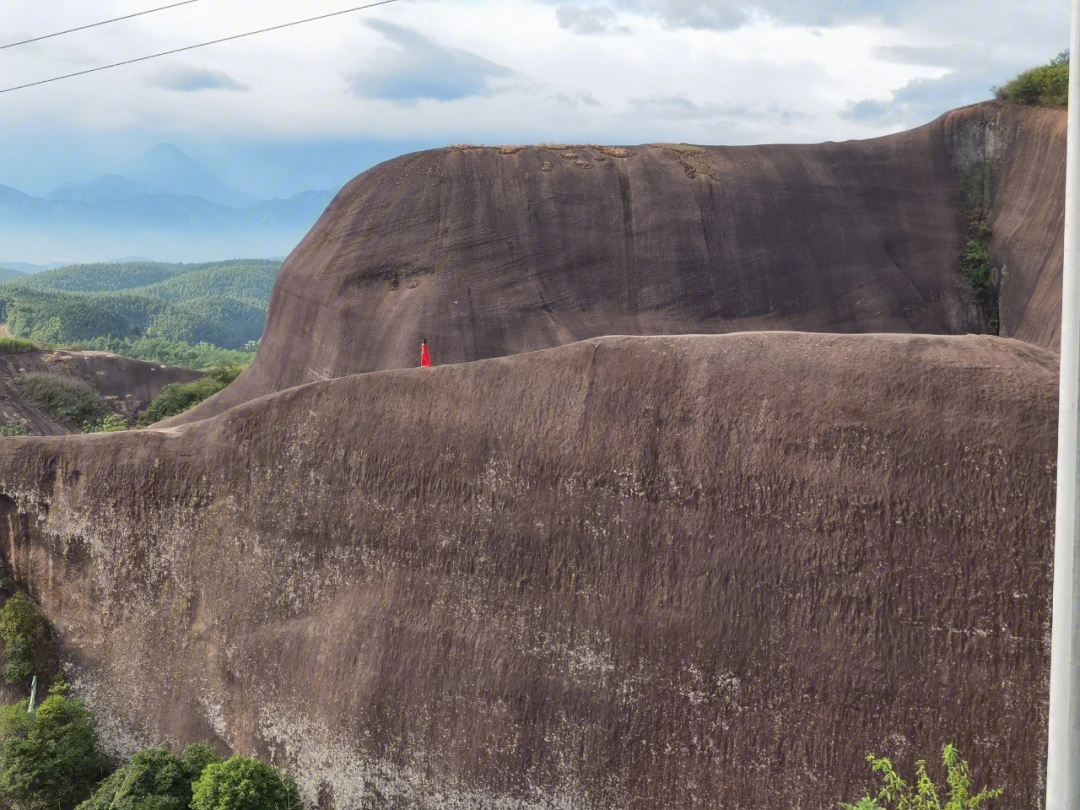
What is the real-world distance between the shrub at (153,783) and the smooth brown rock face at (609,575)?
38.6 inches

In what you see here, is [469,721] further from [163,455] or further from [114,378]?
[114,378]

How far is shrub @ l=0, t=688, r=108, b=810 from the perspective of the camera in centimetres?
1229

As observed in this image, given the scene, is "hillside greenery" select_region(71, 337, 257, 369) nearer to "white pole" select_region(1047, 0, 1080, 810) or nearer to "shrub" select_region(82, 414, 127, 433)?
"shrub" select_region(82, 414, 127, 433)

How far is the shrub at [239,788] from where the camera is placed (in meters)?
10.4

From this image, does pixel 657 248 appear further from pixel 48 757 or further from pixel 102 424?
pixel 102 424

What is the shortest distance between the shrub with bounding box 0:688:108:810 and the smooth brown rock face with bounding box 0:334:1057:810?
2.04 ft

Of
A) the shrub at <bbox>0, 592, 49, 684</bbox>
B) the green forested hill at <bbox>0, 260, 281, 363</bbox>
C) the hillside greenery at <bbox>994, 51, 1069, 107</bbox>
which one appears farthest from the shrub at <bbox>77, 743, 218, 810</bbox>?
the green forested hill at <bbox>0, 260, 281, 363</bbox>

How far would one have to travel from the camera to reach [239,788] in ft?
34.4

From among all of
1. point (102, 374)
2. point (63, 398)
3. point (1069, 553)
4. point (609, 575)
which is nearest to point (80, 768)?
point (609, 575)

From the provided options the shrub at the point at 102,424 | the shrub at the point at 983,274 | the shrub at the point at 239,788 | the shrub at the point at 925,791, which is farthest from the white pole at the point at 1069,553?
the shrub at the point at 102,424

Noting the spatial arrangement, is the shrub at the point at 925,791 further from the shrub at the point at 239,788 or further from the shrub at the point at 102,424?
the shrub at the point at 102,424

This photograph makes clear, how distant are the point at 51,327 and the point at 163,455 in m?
99.9

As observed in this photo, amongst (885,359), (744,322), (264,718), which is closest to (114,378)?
(744,322)

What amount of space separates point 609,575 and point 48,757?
30.9 feet
